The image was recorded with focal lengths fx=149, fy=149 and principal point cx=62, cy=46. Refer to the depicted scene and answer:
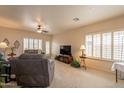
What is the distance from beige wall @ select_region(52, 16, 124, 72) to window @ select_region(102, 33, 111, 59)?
0.81 ft

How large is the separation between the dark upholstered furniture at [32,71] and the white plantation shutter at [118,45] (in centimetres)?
344

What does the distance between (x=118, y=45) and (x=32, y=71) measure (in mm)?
3954

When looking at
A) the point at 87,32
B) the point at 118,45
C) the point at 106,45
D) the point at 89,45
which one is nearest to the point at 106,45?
the point at 106,45

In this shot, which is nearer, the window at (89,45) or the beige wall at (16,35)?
the window at (89,45)

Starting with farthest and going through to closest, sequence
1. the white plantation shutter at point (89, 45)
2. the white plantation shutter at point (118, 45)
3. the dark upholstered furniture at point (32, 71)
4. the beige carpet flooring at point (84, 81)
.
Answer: the white plantation shutter at point (89, 45)
the white plantation shutter at point (118, 45)
the beige carpet flooring at point (84, 81)
the dark upholstered furniture at point (32, 71)

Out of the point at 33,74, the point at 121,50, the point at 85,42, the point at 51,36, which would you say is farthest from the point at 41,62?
the point at 51,36

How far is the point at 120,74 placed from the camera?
5637 mm

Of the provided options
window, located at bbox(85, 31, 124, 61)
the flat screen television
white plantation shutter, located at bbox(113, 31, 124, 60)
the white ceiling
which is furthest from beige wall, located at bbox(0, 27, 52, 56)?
white plantation shutter, located at bbox(113, 31, 124, 60)

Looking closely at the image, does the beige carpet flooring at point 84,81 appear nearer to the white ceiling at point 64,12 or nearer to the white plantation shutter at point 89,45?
the white ceiling at point 64,12

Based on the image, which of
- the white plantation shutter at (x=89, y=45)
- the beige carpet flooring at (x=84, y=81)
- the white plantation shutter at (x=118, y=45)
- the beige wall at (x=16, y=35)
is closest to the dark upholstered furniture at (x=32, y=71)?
the beige carpet flooring at (x=84, y=81)

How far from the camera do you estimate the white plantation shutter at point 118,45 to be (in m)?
6.16

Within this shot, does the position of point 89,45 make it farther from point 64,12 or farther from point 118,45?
point 64,12
